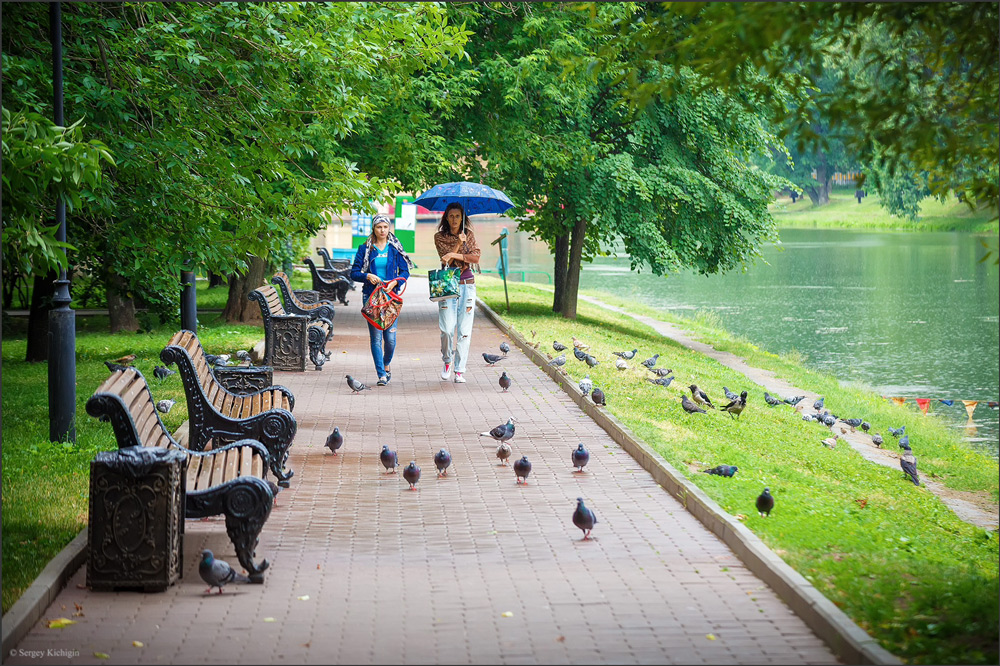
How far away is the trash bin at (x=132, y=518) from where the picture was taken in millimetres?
6051

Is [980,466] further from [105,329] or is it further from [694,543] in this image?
[105,329]

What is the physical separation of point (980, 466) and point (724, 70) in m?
10.8

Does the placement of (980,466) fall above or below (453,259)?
below

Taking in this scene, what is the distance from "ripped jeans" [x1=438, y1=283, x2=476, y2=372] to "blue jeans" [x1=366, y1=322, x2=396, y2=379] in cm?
69

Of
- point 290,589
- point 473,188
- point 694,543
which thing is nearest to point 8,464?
point 290,589

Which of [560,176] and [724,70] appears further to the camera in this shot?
[560,176]

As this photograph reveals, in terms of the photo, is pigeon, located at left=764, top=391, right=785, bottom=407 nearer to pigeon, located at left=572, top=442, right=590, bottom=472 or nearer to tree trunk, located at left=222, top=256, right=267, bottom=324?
pigeon, located at left=572, top=442, right=590, bottom=472

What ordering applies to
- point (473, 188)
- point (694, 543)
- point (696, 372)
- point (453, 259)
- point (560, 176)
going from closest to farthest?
point (694, 543), point (453, 259), point (473, 188), point (696, 372), point (560, 176)

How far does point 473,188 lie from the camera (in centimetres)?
1582

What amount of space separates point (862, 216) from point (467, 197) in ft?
281

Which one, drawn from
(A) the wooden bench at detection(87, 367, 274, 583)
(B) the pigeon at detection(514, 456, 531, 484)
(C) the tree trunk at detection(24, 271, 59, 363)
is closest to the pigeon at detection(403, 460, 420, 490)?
(B) the pigeon at detection(514, 456, 531, 484)

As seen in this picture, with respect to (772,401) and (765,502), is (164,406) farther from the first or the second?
(772,401)

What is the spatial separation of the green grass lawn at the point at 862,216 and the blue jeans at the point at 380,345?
188 ft

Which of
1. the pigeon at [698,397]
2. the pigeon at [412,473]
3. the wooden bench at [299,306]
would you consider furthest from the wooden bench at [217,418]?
the wooden bench at [299,306]
